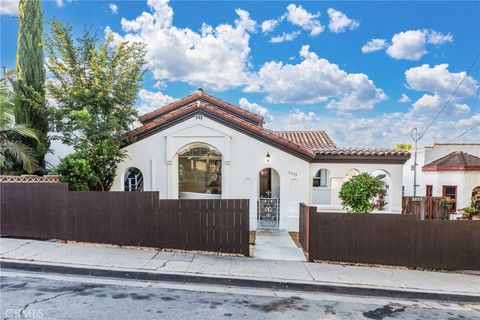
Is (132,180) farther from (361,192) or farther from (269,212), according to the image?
(361,192)

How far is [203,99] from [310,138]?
259 inches

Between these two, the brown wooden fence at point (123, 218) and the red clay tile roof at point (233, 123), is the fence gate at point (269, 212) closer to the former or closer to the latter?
the red clay tile roof at point (233, 123)

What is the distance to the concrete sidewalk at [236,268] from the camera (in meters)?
6.19

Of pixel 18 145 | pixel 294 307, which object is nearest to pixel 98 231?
pixel 18 145

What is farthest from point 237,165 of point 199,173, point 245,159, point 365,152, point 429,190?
point 429,190

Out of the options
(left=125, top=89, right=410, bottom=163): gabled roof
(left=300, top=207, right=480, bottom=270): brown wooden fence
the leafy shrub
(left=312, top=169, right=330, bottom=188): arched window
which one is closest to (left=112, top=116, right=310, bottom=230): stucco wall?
(left=125, top=89, right=410, bottom=163): gabled roof

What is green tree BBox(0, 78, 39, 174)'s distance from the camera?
9172mm

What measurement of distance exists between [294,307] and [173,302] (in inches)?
83.0

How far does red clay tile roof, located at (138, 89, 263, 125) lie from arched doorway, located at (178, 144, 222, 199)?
2683 millimetres

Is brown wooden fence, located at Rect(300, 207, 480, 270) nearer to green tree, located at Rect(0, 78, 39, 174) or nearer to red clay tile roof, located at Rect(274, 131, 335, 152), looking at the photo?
red clay tile roof, located at Rect(274, 131, 335, 152)

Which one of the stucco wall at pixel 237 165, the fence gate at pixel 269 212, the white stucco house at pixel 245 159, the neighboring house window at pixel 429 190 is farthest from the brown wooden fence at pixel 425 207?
the fence gate at pixel 269 212

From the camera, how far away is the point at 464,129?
73.8 ft

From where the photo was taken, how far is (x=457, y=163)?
56.8 feet

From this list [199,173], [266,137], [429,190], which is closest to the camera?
[266,137]
